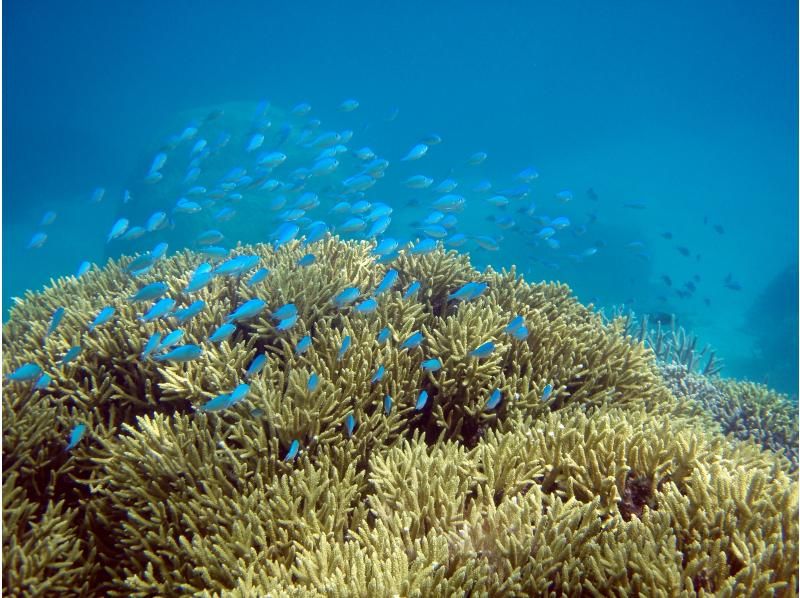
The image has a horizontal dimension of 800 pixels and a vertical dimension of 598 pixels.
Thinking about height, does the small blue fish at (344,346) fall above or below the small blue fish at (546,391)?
below

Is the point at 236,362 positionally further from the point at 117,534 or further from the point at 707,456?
the point at 707,456

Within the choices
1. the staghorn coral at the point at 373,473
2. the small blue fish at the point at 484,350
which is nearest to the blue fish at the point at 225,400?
the staghorn coral at the point at 373,473

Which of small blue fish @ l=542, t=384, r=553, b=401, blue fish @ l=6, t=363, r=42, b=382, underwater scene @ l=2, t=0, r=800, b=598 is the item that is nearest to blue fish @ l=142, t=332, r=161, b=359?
underwater scene @ l=2, t=0, r=800, b=598

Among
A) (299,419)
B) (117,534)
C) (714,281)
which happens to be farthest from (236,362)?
(714,281)

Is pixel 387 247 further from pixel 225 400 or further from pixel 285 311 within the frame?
pixel 225 400

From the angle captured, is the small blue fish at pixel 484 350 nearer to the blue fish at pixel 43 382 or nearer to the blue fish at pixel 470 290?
the blue fish at pixel 470 290

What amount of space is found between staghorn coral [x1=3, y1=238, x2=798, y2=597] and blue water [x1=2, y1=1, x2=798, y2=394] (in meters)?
25.9

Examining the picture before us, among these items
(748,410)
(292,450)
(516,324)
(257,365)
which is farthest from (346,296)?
(748,410)

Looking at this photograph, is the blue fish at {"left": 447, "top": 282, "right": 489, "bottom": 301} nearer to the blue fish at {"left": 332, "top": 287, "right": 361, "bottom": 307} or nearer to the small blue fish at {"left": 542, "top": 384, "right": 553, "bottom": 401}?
the blue fish at {"left": 332, "top": 287, "right": 361, "bottom": 307}

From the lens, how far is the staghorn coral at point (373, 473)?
7.32 feet

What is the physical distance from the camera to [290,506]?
2660mm

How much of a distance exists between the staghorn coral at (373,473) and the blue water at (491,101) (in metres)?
25.9

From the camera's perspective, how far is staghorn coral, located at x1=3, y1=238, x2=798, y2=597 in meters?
2.23

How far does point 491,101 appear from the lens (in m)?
88.1
